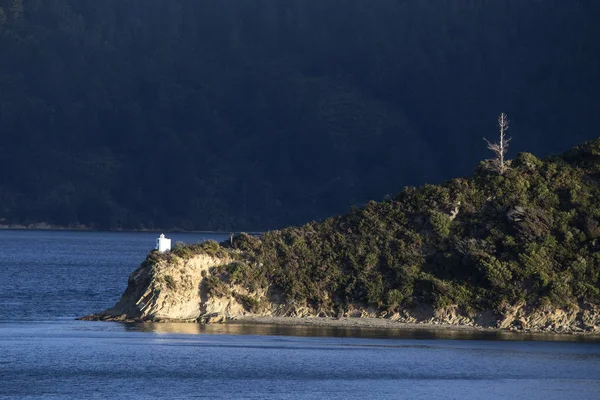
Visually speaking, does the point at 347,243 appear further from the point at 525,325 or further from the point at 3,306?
the point at 3,306

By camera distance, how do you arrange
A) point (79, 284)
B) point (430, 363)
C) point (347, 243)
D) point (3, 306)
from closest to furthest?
1. point (430, 363)
2. point (347, 243)
3. point (3, 306)
4. point (79, 284)

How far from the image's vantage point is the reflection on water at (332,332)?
57375 mm

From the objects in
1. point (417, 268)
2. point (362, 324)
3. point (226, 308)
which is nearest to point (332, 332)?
point (362, 324)

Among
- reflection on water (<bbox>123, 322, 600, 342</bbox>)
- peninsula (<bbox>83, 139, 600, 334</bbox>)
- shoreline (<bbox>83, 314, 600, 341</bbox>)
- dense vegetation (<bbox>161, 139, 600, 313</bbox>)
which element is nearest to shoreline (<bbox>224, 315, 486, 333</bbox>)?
shoreline (<bbox>83, 314, 600, 341</bbox>)

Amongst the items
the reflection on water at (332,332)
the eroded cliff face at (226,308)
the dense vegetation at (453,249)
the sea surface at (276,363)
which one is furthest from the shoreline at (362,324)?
the dense vegetation at (453,249)

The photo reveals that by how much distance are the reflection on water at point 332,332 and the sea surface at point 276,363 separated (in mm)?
88

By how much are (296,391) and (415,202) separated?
25.4 meters

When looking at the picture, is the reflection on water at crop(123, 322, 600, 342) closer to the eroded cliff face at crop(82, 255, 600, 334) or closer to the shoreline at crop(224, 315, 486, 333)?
the shoreline at crop(224, 315, 486, 333)

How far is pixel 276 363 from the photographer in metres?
48.7

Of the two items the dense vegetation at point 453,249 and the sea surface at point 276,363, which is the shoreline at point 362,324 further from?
the dense vegetation at point 453,249

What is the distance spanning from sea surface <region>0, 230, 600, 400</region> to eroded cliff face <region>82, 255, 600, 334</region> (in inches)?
62.1

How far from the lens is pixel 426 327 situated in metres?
61.1

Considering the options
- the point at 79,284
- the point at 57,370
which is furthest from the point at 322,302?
the point at 79,284

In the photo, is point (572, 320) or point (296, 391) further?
point (572, 320)
